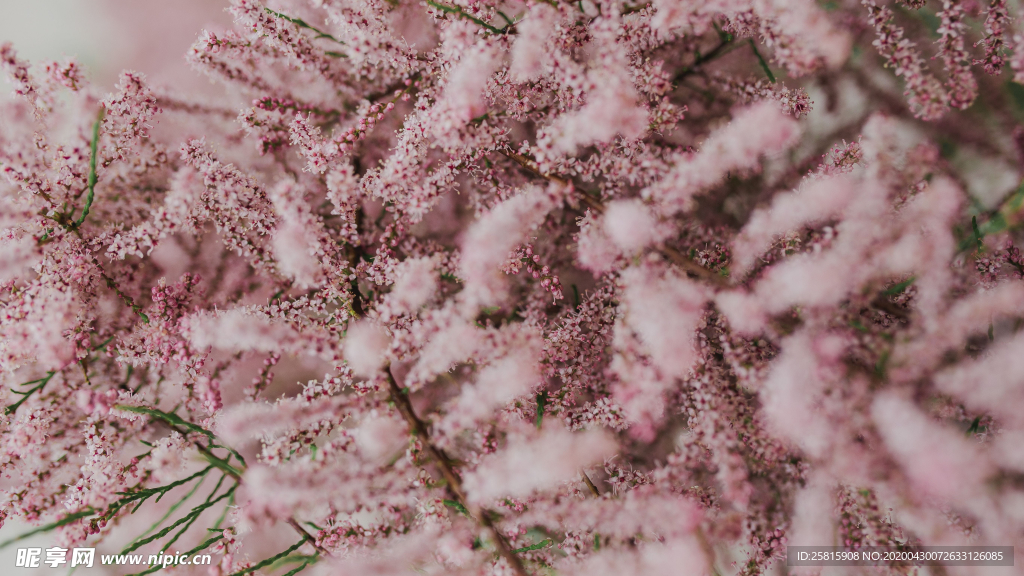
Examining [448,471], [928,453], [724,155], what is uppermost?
[724,155]

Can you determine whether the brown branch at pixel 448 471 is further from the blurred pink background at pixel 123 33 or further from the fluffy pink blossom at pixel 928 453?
the blurred pink background at pixel 123 33

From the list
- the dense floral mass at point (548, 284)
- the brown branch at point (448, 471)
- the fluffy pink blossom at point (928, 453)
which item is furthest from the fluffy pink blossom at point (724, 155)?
the brown branch at point (448, 471)

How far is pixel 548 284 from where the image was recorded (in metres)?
1.08

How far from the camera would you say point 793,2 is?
2.68 feet

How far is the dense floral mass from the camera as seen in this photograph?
2.56 ft

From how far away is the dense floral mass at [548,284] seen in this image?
78cm

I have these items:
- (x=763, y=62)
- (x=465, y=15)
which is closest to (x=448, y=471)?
(x=465, y=15)

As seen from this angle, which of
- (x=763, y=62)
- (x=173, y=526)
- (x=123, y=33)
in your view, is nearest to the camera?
(x=173, y=526)

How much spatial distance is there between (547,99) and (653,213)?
394 millimetres

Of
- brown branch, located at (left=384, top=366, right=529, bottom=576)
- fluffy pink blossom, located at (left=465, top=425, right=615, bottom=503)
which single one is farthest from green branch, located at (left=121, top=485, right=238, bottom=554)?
fluffy pink blossom, located at (left=465, top=425, right=615, bottom=503)

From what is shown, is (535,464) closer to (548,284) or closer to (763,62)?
(548,284)

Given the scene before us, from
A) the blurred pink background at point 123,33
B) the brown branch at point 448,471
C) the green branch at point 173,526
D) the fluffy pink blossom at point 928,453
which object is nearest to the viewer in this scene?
the fluffy pink blossom at point 928,453

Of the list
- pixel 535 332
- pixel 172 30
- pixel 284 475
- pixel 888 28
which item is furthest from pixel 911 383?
pixel 172 30

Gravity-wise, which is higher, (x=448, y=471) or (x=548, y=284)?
(x=548, y=284)
